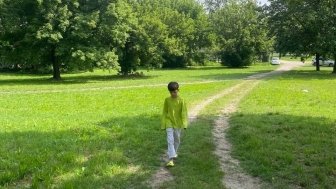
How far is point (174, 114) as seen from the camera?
8.77m

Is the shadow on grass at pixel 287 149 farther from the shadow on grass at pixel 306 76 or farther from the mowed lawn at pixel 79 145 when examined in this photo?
the shadow on grass at pixel 306 76

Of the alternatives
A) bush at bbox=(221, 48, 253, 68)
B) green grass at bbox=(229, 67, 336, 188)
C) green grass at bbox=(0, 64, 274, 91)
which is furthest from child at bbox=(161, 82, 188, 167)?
bush at bbox=(221, 48, 253, 68)

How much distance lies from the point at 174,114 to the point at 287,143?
10.6 ft

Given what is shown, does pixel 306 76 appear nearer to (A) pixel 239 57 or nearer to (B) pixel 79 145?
(A) pixel 239 57

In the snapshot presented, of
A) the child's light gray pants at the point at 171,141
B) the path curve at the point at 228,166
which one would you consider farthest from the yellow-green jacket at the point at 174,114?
the path curve at the point at 228,166

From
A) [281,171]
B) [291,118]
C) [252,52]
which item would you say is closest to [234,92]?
[291,118]

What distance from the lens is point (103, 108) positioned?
17.5m

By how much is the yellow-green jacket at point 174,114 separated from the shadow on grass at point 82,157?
84 centimetres

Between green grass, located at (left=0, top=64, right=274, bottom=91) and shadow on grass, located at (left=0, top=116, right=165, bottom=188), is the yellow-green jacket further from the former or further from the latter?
green grass, located at (left=0, top=64, right=274, bottom=91)

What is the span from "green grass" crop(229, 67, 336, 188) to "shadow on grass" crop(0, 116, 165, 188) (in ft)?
6.95

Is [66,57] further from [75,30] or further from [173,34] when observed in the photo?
[173,34]

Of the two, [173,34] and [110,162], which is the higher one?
[173,34]

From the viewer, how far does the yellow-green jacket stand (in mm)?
8742

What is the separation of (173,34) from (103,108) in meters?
46.8
